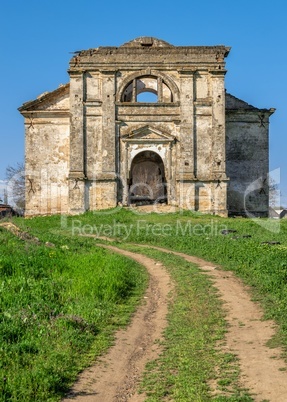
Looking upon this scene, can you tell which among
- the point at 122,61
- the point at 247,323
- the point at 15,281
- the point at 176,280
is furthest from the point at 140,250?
the point at 122,61

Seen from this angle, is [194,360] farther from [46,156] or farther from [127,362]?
[46,156]

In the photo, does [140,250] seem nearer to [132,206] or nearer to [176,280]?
[176,280]

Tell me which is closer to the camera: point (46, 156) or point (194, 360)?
point (194, 360)

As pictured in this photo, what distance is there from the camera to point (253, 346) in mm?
6980

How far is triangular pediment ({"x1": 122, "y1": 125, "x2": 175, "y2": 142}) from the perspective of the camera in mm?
29422

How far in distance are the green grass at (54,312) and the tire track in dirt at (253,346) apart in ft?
5.47

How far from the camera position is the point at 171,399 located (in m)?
5.41

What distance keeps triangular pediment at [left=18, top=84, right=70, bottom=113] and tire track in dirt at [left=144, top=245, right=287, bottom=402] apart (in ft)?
71.5

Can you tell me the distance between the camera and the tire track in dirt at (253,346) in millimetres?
5523

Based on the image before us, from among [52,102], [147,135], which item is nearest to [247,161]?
[147,135]

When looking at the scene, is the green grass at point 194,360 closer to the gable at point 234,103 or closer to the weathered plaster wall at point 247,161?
the weathered plaster wall at point 247,161

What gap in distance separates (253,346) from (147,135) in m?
23.3

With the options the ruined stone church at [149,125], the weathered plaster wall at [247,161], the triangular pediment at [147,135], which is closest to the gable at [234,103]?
the weathered plaster wall at [247,161]

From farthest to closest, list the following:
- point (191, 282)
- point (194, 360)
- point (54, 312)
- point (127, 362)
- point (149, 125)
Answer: point (149, 125) → point (191, 282) → point (54, 312) → point (127, 362) → point (194, 360)
